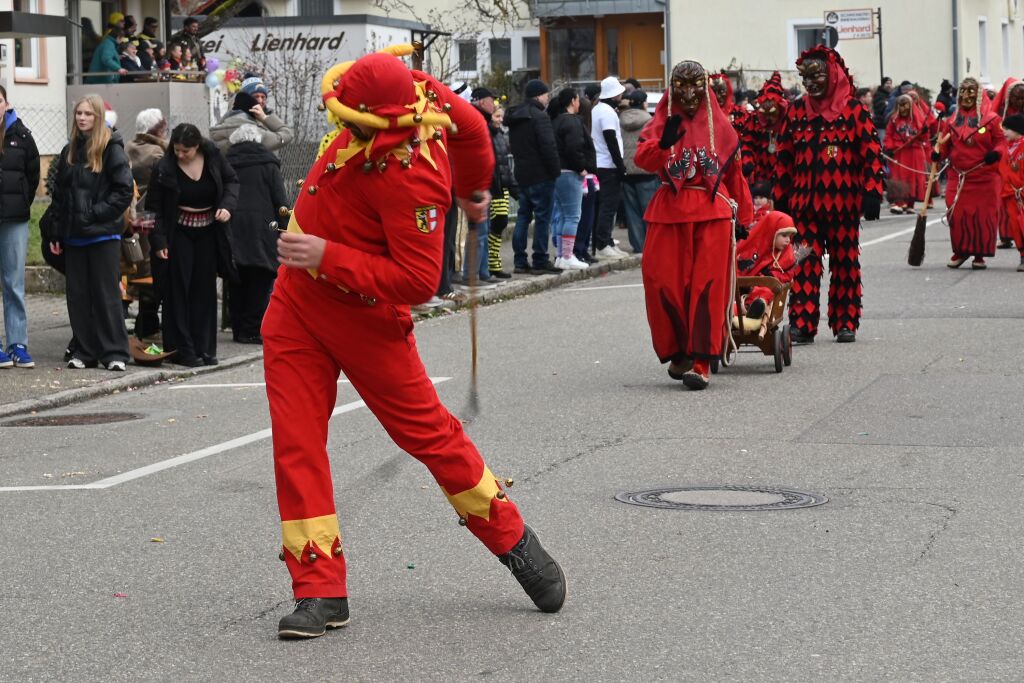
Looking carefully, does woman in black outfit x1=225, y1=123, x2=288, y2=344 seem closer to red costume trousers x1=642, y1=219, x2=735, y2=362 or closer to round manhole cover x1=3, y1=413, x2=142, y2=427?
round manhole cover x1=3, y1=413, x2=142, y2=427

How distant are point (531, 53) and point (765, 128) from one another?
43.9 m

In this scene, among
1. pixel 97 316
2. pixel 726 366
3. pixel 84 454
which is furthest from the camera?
pixel 97 316

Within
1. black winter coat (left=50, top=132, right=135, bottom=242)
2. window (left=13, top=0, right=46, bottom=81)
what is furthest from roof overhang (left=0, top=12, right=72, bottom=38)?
window (left=13, top=0, right=46, bottom=81)

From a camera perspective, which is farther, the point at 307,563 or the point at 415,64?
the point at 415,64

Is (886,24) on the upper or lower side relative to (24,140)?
upper

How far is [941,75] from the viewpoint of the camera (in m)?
50.2

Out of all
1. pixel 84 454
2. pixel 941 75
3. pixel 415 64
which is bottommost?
pixel 84 454

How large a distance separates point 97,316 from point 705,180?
4.70 meters

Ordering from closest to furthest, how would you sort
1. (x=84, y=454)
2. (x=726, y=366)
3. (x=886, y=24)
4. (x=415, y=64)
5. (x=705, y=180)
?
(x=415, y=64), (x=84, y=454), (x=705, y=180), (x=726, y=366), (x=886, y=24)

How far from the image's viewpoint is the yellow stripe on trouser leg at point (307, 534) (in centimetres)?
599

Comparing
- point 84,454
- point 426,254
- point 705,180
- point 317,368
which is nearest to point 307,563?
point 317,368

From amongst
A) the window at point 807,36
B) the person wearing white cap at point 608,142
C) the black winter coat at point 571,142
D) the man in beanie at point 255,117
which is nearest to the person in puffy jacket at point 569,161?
the black winter coat at point 571,142

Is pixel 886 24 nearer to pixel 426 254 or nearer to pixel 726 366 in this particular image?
pixel 726 366

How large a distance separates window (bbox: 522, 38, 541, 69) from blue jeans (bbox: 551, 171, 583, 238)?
36.6 m
